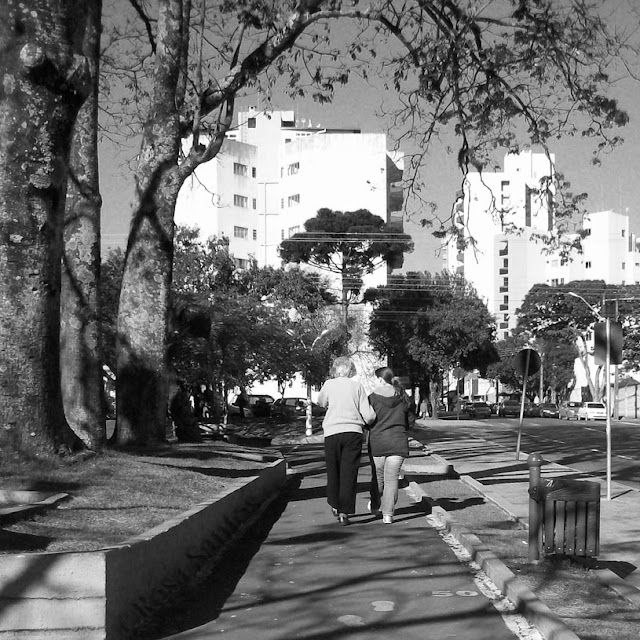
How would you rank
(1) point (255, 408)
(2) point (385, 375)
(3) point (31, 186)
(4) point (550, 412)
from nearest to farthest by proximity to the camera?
(3) point (31, 186) < (2) point (385, 375) < (1) point (255, 408) < (4) point (550, 412)

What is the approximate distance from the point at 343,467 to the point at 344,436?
339 millimetres

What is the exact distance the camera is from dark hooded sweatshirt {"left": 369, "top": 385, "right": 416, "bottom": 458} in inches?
479

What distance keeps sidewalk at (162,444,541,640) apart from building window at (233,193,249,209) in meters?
81.4

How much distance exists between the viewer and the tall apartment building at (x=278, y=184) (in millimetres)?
84375

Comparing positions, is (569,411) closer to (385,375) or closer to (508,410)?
(508,410)

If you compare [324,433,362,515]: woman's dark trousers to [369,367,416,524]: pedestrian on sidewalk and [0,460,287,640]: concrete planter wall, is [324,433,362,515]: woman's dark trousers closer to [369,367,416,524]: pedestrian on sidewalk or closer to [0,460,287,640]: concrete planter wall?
[369,367,416,524]: pedestrian on sidewalk

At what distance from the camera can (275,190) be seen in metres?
93.1

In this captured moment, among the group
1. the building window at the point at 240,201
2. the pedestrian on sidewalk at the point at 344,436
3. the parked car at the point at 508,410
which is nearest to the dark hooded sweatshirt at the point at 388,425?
the pedestrian on sidewalk at the point at 344,436

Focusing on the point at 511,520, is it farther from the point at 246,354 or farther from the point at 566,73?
the point at 246,354

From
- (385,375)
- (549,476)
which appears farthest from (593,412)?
(385,375)

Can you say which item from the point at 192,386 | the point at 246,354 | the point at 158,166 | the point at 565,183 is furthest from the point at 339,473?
the point at 246,354

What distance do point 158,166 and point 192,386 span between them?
18106 mm

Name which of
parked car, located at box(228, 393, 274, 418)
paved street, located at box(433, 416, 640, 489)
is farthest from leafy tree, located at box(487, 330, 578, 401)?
paved street, located at box(433, 416, 640, 489)

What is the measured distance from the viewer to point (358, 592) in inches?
318
